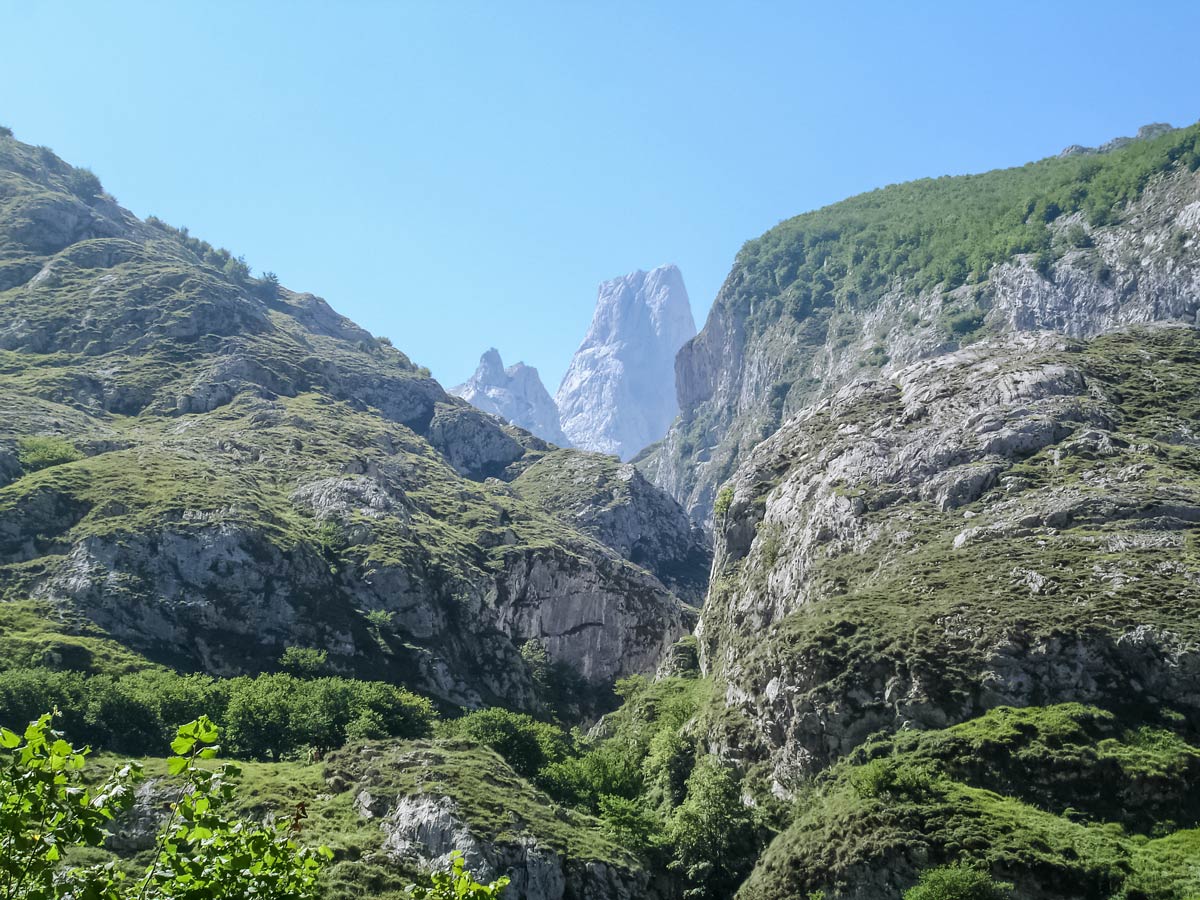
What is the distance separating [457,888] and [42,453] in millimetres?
130812

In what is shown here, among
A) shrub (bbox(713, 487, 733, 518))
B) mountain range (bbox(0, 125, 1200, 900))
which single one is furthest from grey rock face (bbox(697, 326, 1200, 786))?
shrub (bbox(713, 487, 733, 518))

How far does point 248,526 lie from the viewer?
4611 inches

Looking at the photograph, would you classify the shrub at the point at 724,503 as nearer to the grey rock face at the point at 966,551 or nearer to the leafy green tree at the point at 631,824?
the grey rock face at the point at 966,551

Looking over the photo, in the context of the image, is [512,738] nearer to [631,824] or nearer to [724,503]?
[631,824]

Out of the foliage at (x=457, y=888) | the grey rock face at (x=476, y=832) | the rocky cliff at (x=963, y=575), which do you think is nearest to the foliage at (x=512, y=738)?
the grey rock face at (x=476, y=832)

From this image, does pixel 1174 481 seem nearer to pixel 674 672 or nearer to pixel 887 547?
pixel 887 547

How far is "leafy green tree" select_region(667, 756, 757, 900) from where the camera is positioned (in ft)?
223

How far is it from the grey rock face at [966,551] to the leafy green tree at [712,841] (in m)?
6.26

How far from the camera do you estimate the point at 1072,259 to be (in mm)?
169000

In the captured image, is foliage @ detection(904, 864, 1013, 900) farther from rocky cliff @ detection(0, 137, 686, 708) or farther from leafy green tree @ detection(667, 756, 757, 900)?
rocky cliff @ detection(0, 137, 686, 708)

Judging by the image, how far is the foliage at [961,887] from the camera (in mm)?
50469

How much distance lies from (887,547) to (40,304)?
552 feet

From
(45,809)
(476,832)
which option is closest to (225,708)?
(476,832)

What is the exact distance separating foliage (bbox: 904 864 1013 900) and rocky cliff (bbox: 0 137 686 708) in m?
72.0
